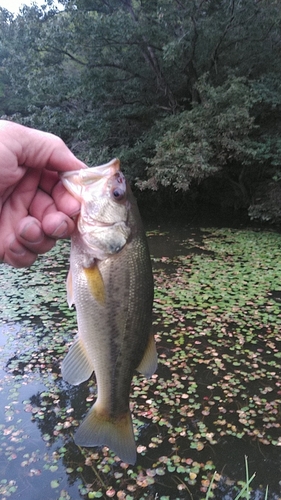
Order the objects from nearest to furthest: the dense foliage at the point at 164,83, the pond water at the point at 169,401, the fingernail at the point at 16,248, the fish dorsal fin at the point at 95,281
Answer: the fish dorsal fin at the point at 95,281
the fingernail at the point at 16,248
the pond water at the point at 169,401
the dense foliage at the point at 164,83

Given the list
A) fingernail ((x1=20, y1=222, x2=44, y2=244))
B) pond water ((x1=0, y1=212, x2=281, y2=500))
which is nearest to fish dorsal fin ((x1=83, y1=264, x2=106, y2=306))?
fingernail ((x1=20, y1=222, x2=44, y2=244))

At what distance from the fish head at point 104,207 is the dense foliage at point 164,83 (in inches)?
370

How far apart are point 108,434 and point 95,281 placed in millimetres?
621

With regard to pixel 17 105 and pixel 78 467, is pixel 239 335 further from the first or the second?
pixel 17 105

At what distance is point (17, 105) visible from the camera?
21.2m

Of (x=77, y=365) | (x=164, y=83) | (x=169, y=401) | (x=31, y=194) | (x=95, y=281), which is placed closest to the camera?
(x=95, y=281)

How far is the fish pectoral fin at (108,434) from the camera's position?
1608 millimetres

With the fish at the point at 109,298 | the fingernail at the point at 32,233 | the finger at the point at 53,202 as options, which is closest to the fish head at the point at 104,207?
the fish at the point at 109,298

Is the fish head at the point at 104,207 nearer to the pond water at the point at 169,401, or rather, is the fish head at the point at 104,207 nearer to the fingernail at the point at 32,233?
the fingernail at the point at 32,233

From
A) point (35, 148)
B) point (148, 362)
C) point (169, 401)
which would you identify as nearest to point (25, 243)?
Answer: point (35, 148)

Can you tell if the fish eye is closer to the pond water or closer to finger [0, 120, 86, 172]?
finger [0, 120, 86, 172]

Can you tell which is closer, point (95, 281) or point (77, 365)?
point (95, 281)

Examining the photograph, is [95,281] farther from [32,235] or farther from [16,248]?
[16,248]

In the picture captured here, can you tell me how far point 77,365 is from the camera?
164 centimetres
